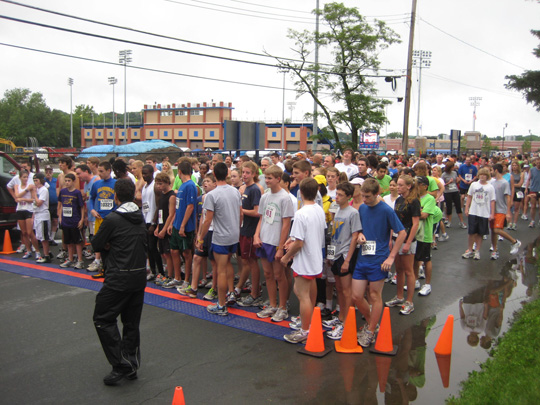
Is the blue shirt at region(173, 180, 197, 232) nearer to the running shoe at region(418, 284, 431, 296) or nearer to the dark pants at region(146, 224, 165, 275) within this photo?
the dark pants at region(146, 224, 165, 275)

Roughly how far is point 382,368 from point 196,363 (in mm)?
2015

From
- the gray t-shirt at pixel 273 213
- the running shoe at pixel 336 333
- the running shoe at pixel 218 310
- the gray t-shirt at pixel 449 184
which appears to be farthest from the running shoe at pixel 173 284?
the gray t-shirt at pixel 449 184

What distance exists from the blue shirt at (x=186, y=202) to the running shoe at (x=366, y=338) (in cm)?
324

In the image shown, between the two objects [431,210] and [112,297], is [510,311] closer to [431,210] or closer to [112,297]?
[431,210]

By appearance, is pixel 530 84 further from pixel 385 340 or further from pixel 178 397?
pixel 178 397

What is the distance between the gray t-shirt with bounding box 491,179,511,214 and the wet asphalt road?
3.33 meters

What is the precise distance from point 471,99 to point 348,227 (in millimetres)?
100567

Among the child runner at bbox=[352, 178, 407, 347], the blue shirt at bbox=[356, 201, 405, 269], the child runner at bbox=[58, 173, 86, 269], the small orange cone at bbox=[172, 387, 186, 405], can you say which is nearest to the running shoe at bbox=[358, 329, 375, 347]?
the child runner at bbox=[352, 178, 407, 347]

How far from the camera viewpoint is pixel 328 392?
434cm

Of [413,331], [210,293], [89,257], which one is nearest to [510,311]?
[413,331]

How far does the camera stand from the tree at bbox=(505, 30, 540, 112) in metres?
19.2

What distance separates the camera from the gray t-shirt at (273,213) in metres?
5.90

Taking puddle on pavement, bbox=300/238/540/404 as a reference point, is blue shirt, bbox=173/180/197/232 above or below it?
above

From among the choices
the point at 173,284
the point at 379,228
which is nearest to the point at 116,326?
the point at 379,228
